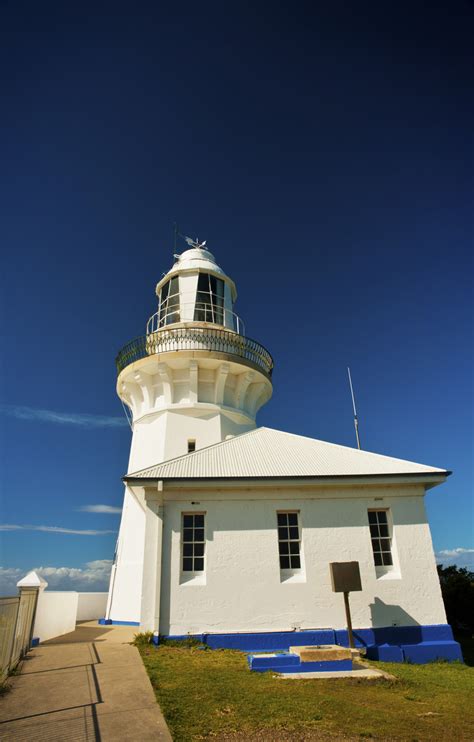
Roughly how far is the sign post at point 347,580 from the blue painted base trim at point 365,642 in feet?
1.82

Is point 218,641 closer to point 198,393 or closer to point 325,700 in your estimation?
point 325,700

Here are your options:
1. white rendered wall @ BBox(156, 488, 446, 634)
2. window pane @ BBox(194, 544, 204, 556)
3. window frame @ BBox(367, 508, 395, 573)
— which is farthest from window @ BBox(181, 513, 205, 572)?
window frame @ BBox(367, 508, 395, 573)

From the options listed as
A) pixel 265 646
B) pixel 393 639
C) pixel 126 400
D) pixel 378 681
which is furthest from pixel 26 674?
pixel 126 400

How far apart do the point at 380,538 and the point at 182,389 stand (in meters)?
8.57

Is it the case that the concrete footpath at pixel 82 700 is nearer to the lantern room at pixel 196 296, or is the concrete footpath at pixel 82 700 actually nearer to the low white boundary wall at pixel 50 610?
the low white boundary wall at pixel 50 610

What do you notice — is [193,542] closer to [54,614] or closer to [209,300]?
[54,614]

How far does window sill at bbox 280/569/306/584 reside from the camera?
35.0ft

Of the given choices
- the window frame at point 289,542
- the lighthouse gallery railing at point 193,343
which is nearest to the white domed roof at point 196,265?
the lighthouse gallery railing at point 193,343

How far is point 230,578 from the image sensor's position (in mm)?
10594

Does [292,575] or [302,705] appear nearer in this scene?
[302,705]

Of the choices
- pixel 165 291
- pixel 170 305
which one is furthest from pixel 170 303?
pixel 165 291

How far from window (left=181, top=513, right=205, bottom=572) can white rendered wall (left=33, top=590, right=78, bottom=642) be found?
4003 millimetres

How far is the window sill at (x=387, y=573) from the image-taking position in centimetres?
1092

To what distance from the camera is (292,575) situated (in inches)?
428
